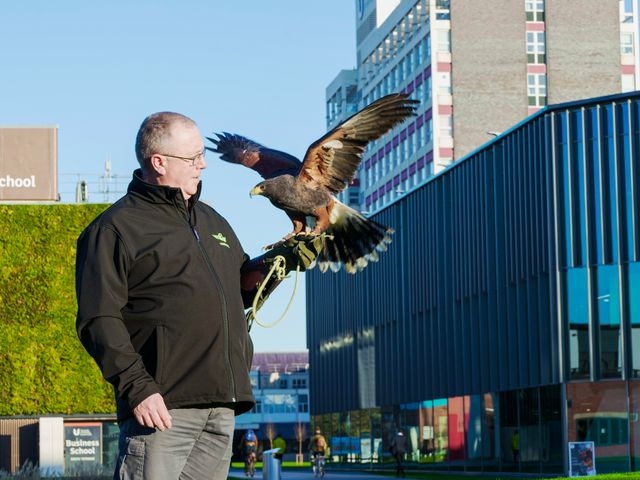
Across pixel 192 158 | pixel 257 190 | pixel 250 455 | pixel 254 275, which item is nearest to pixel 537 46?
pixel 250 455

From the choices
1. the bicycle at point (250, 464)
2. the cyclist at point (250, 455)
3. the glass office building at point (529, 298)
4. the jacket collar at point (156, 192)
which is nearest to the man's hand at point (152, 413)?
the jacket collar at point (156, 192)

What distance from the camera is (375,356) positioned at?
6656cm

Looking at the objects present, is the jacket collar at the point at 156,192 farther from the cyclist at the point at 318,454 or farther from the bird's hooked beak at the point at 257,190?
the cyclist at the point at 318,454

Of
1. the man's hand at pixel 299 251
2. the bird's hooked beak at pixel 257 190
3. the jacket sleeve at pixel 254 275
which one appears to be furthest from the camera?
the bird's hooked beak at pixel 257 190

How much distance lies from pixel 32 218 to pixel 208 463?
34482mm

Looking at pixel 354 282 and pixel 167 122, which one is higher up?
A: pixel 354 282

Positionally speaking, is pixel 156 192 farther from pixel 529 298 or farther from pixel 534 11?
pixel 534 11

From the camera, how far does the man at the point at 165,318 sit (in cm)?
550

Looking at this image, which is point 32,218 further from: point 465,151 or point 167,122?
point 465,151

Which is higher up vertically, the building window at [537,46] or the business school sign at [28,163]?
the building window at [537,46]

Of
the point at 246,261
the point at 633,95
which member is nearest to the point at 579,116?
the point at 633,95

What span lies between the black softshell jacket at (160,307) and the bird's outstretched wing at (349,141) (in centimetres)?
293

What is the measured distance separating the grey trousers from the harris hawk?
199 centimetres

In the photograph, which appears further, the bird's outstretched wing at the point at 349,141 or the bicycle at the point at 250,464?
the bicycle at the point at 250,464
